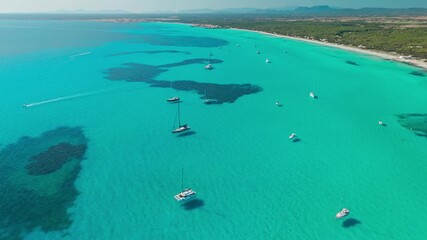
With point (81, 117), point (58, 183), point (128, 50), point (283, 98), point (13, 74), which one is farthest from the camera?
point (128, 50)

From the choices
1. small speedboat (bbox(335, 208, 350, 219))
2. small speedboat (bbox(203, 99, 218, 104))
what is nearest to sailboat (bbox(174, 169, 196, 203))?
A: small speedboat (bbox(335, 208, 350, 219))

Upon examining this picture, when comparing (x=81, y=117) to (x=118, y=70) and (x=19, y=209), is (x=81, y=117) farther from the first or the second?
(x=118, y=70)

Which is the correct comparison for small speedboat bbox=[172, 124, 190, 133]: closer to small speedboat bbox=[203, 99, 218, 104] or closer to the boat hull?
the boat hull

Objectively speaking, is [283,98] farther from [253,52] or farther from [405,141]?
[253,52]

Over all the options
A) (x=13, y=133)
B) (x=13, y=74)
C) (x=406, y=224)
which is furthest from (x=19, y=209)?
(x=13, y=74)

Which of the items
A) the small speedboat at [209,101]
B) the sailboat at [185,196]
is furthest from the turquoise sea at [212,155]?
the small speedboat at [209,101]

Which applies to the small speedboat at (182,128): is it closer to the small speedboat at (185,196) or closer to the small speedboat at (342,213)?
the small speedboat at (185,196)

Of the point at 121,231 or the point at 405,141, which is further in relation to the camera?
the point at 405,141

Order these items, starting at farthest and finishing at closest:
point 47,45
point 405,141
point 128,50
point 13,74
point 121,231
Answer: point 47,45 → point 128,50 → point 13,74 → point 405,141 → point 121,231
